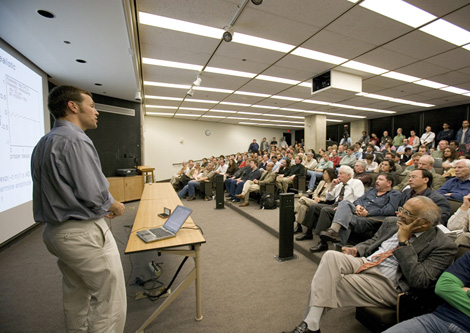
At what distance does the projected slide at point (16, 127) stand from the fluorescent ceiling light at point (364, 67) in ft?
18.3

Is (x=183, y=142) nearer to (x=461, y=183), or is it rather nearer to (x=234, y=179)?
(x=234, y=179)

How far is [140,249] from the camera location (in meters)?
1.55

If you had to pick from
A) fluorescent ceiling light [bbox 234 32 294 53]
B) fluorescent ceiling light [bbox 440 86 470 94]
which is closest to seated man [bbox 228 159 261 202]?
fluorescent ceiling light [bbox 234 32 294 53]

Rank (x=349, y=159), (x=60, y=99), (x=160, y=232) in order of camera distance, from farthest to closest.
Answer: (x=349, y=159)
(x=160, y=232)
(x=60, y=99)

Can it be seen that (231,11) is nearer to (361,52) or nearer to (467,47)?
(361,52)

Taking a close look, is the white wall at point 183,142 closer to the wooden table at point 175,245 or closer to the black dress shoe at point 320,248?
the wooden table at point 175,245

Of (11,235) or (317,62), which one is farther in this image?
(317,62)

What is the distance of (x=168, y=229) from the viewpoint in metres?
1.91

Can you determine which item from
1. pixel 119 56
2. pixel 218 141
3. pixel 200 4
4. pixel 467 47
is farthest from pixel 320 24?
pixel 218 141

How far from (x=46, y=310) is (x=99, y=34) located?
10.2 ft

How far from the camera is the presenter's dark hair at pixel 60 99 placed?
1.25m

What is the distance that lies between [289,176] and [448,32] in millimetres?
3741

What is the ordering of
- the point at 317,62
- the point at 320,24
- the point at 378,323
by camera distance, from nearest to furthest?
the point at 378,323
the point at 320,24
the point at 317,62

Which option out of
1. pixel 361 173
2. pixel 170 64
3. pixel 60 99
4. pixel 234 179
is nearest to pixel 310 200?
pixel 361 173
